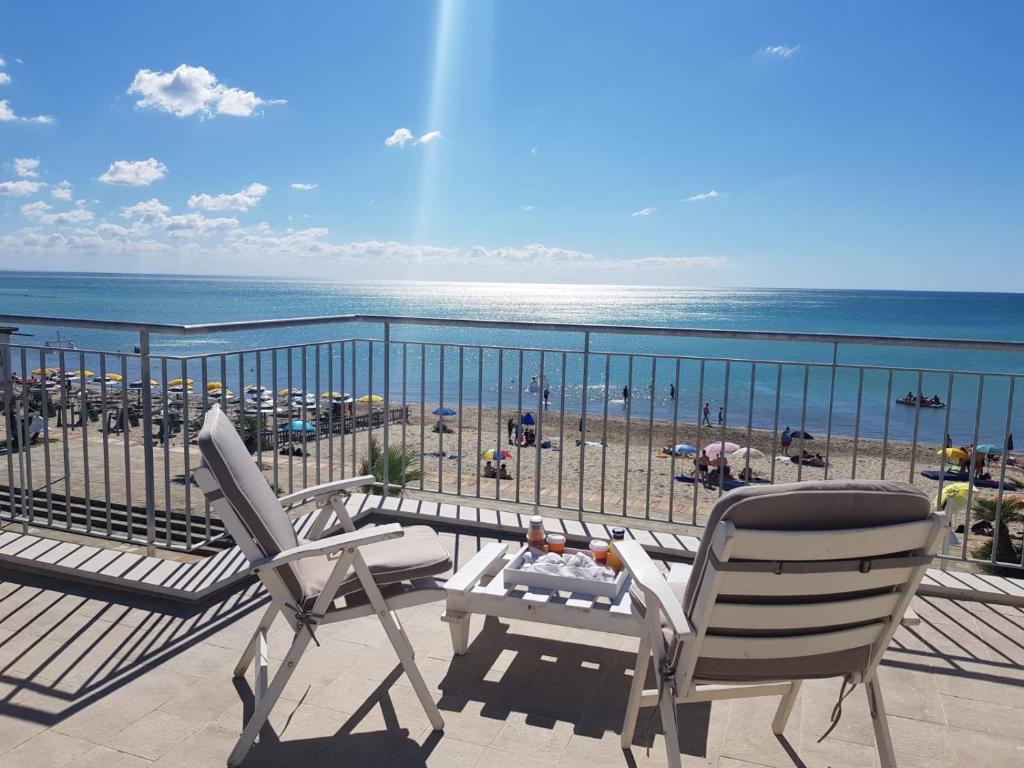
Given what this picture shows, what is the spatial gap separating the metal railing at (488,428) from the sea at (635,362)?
0.36ft

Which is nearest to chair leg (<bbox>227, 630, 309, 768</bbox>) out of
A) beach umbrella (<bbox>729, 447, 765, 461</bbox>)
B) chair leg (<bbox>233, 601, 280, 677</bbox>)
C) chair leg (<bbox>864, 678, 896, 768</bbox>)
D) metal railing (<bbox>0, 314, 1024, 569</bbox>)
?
chair leg (<bbox>233, 601, 280, 677</bbox>)

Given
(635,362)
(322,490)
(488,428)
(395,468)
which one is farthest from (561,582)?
(635,362)

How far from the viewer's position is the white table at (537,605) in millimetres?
2670

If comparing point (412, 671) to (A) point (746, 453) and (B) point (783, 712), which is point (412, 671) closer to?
(B) point (783, 712)

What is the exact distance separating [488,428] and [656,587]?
20912mm

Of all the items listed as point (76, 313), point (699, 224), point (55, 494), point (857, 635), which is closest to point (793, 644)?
point (857, 635)

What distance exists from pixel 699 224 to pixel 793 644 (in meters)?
82.8

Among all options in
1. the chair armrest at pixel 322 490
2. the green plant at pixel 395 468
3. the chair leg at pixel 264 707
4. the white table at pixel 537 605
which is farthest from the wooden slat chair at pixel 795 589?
the green plant at pixel 395 468

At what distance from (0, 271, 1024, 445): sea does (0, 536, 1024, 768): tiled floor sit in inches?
44.0

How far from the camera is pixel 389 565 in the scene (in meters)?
2.63

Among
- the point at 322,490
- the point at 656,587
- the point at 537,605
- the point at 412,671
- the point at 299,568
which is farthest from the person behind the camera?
the point at 322,490

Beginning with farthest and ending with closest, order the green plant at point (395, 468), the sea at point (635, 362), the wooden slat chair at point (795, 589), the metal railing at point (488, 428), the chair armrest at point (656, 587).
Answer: the green plant at point (395, 468) → the sea at point (635, 362) → the metal railing at point (488, 428) → the chair armrest at point (656, 587) → the wooden slat chair at point (795, 589)

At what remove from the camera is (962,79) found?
45.6 m

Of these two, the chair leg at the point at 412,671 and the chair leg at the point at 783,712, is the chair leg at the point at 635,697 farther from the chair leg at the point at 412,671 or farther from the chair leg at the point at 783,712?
the chair leg at the point at 412,671
